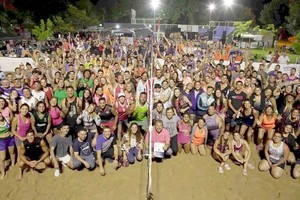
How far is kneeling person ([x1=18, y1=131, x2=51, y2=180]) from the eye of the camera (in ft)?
19.7

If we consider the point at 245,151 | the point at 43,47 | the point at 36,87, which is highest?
the point at 43,47

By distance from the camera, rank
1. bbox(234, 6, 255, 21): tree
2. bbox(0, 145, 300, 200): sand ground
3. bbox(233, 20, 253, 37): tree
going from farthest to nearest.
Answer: bbox(234, 6, 255, 21): tree
bbox(233, 20, 253, 37): tree
bbox(0, 145, 300, 200): sand ground

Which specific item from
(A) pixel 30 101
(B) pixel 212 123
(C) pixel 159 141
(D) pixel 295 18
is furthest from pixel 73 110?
(D) pixel 295 18

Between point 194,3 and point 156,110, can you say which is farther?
point 194,3

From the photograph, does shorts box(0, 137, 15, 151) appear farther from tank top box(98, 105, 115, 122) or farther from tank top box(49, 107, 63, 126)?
tank top box(98, 105, 115, 122)

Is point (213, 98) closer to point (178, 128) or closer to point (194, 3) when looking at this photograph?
point (178, 128)

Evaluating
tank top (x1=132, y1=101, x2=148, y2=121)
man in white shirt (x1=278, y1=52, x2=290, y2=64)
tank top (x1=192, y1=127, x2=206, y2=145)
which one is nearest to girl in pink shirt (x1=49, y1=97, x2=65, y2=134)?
tank top (x1=132, y1=101, x2=148, y2=121)

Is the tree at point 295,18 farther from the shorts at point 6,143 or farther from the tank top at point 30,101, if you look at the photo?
the shorts at point 6,143

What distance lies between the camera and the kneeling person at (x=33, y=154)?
19.7 ft

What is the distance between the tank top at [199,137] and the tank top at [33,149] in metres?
3.67

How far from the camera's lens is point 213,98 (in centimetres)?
773

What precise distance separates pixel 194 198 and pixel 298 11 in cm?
3460

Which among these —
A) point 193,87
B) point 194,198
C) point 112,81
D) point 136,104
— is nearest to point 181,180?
point 194,198

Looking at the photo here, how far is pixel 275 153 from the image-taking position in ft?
21.2
